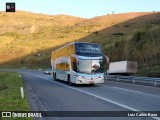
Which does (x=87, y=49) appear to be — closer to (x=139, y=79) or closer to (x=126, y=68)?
(x=139, y=79)

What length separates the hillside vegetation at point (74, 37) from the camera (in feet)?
183

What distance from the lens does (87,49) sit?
30109mm

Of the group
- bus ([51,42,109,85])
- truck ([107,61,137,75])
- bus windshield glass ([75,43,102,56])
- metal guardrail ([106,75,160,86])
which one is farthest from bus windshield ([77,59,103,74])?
truck ([107,61,137,75])

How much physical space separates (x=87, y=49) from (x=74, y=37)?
311ft

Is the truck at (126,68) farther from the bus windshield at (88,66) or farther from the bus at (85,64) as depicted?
the bus windshield at (88,66)

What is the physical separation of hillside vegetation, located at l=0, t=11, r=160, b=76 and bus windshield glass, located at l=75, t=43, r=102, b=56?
1546 centimetres

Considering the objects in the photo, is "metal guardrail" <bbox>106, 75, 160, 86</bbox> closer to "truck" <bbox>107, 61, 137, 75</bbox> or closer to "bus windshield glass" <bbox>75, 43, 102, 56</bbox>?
"truck" <bbox>107, 61, 137, 75</bbox>

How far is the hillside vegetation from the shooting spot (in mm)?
55912

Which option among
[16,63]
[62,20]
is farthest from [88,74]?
[62,20]

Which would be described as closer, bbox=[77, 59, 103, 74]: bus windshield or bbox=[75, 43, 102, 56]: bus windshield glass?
bbox=[77, 59, 103, 74]: bus windshield

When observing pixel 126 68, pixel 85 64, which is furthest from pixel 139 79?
pixel 126 68

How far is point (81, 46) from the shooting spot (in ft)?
99.2

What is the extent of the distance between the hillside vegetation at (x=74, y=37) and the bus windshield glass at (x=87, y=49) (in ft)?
50.7

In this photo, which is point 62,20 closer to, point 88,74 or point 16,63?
point 16,63
